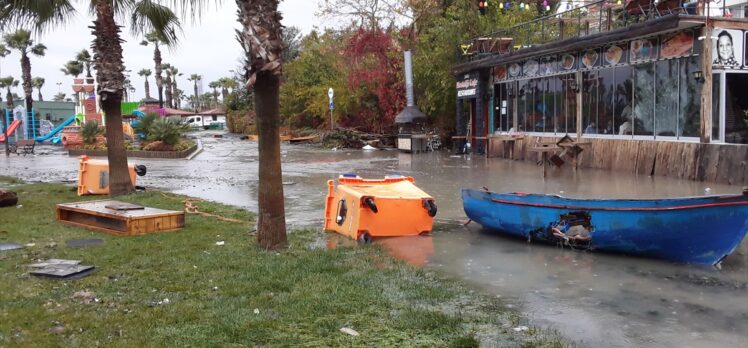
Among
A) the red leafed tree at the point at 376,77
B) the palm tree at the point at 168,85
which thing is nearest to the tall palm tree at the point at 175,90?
the palm tree at the point at 168,85

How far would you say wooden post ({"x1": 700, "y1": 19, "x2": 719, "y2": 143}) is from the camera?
49.0 ft

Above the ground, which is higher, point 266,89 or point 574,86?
point 574,86

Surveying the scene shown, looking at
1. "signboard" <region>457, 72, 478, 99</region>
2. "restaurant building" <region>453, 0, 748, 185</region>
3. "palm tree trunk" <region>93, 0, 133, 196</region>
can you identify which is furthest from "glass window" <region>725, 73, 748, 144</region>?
"palm tree trunk" <region>93, 0, 133, 196</region>

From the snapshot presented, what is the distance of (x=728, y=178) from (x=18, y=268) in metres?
13.6

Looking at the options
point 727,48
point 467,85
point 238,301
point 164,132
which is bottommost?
point 238,301

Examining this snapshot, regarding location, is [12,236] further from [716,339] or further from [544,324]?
[716,339]

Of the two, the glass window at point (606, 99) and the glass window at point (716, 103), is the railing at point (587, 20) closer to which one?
the glass window at point (606, 99)

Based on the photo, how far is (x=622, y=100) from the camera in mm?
18688

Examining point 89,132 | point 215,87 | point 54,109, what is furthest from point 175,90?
point 89,132

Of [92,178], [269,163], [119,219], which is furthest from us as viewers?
[92,178]

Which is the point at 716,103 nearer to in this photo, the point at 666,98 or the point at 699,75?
the point at 699,75

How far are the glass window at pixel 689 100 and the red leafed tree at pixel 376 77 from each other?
726 inches

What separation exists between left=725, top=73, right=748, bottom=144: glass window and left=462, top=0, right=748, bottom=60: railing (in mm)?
1642

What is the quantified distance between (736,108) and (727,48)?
179 centimetres
